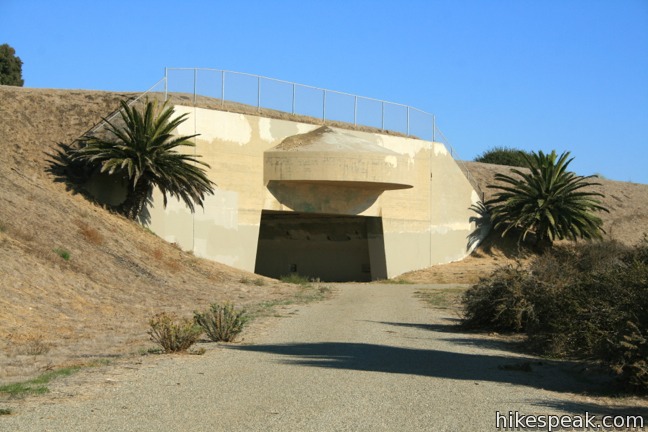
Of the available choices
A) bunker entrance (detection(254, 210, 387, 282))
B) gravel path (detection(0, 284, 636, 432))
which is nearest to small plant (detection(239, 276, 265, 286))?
bunker entrance (detection(254, 210, 387, 282))

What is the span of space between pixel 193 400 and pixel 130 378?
1.92 m

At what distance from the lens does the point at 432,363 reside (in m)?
13.1

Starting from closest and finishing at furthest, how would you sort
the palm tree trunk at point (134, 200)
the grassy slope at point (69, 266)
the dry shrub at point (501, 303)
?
the grassy slope at point (69, 266), the dry shrub at point (501, 303), the palm tree trunk at point (134, 200)

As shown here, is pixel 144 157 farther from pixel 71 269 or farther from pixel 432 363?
pixel 432 363

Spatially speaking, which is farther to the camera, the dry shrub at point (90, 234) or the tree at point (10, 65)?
the tree at point (10, 65)

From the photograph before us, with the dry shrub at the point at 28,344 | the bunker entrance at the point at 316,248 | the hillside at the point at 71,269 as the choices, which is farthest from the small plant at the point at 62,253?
the bunker entrance at the point at 316,248

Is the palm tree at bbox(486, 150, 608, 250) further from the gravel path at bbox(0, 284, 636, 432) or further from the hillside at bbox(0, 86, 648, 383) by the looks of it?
the gravel path at bbox(0, 284, 636, 432)

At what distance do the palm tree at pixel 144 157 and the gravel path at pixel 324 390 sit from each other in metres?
14.7

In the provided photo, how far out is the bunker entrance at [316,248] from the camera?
42406mm

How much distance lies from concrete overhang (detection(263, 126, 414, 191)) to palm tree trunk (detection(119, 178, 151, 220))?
6.70 meters

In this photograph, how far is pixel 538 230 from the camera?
42438 millimetres

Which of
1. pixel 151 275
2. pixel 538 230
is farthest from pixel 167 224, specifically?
pixel 538 230

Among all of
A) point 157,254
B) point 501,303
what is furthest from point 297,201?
point 501,303

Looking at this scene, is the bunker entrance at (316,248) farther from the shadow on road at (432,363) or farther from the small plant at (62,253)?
the shadow on road at (432,363)
